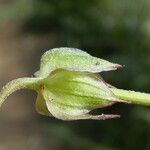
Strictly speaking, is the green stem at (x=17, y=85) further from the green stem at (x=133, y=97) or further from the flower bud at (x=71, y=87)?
the green stem at (x=133, y=97)

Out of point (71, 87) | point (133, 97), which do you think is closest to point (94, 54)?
point (71, 87)

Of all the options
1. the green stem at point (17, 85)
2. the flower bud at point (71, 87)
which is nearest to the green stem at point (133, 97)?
the flower bud at point (71, 87)

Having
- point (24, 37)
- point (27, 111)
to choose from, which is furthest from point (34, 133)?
point (24, 37)

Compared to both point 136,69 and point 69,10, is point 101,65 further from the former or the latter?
point 69,10

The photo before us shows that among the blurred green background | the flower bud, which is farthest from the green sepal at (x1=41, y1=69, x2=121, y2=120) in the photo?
the blurred green background

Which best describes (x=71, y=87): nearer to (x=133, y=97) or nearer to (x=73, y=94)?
(x=73, y=94)

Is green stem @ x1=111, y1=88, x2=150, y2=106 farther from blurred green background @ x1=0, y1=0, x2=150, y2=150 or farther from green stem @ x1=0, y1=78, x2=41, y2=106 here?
blurred green background @ x1=0, y1=0, x2=150, y2=150
